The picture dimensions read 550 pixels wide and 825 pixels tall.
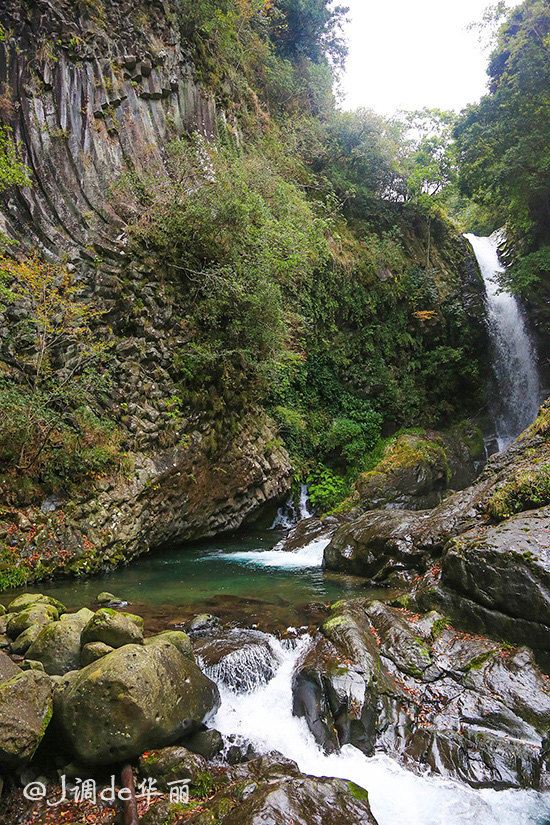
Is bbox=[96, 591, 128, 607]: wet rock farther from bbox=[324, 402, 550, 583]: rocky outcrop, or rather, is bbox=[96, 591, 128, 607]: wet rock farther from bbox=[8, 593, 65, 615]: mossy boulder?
bbox=[324, 402, 550, 583]: rocky outcrop

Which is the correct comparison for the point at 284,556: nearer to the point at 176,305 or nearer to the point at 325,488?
the point at 325,488

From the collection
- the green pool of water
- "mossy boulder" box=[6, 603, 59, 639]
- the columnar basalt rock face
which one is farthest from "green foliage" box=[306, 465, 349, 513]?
"mossy boulder" box=[6, 603, 59, 639]

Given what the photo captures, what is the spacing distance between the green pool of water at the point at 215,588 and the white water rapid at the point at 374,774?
124 centimetres

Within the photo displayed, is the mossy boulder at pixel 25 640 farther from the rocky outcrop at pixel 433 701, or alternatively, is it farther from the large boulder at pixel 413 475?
the large boulder at pixel 413 475

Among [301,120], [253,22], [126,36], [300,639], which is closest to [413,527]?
[300,639]

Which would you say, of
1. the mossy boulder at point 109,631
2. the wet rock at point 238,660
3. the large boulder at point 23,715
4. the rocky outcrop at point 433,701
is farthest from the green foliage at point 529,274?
the large boulder at point 23,715

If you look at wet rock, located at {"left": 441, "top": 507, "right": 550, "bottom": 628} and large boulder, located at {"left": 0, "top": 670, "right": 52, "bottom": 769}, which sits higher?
large boulder, located at {"left": 0, "top": 670, "right": 52, "bottom": 769}

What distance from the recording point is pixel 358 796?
12.1 ft

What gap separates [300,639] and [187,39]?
60.7 ft

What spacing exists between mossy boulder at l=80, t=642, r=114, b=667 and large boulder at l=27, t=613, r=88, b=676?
0.52ft

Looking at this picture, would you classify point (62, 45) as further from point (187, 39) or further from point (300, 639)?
point (300, 639)

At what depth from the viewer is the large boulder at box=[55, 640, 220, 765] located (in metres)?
3.93

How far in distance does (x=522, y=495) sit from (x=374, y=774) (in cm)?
465

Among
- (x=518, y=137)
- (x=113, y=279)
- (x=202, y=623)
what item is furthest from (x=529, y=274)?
(x=202, y=623)
